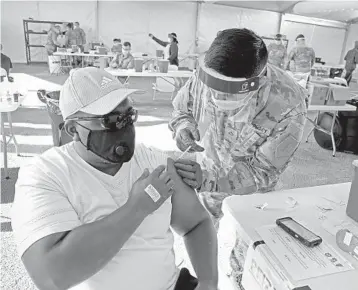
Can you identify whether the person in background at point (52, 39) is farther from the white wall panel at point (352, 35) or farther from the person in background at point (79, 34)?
the white wall panel at point (352, 35)

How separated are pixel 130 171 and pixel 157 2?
12.4m

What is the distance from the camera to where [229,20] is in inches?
518

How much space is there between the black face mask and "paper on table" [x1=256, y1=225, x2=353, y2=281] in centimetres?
55

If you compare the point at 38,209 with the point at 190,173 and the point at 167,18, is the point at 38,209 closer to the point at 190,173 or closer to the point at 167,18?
the point at 190,173

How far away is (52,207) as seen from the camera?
0.94m

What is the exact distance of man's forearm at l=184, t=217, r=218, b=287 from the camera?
Answer: 123 cm

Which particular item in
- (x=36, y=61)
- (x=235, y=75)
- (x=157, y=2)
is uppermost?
(x=157, y=2)

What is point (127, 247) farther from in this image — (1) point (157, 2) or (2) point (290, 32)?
Result: (2) point (290, 32)

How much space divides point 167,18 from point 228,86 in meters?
12.3

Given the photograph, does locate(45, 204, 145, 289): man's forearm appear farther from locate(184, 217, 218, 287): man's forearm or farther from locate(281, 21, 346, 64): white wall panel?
locate(281, 21, 346, 64): white wall panel

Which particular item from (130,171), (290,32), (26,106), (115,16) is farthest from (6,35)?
(130,171)

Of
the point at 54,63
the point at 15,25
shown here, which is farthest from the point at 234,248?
the point at 15,25

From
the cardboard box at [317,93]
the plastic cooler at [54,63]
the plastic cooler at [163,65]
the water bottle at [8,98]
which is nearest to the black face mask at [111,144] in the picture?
the water bottle at [8,98]

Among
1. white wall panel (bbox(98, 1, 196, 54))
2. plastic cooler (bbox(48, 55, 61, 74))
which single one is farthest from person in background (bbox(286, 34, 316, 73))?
plastic cooler (bbox(48, 55, 61, 74))
